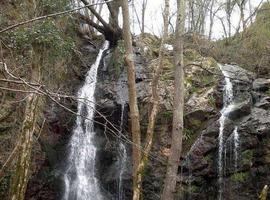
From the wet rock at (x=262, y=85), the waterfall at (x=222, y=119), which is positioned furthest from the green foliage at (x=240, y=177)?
the wet rock at (x=262, y=85)

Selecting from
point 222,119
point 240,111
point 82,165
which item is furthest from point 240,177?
point 82,165

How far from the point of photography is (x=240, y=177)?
11.2 metres

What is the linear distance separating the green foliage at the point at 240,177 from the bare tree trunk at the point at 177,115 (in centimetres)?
327

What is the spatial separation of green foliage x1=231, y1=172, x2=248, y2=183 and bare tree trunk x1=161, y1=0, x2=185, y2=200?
3.27m

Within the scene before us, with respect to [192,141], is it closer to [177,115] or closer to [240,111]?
[240,111]

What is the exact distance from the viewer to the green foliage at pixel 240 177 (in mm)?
11170

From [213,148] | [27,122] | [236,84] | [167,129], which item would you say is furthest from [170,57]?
[27,122]

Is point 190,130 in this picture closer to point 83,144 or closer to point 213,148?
point 213,148

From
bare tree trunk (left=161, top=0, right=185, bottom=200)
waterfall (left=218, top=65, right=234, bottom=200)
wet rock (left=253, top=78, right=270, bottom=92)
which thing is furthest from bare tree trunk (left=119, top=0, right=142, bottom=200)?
wet rock (left=253, top=78, right=270, bottom=92)

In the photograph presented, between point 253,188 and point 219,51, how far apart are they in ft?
29.7

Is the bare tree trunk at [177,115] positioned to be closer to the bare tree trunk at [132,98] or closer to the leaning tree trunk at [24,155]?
the bare tree trunk at [132,98]

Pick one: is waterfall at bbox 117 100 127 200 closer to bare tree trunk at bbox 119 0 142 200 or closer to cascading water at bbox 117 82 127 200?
cascading water at bbox 117 82 127 200

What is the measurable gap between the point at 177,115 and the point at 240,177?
3.60 metres

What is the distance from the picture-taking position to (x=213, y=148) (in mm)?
11602
